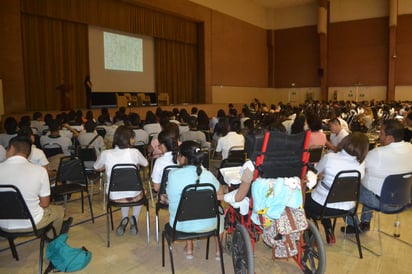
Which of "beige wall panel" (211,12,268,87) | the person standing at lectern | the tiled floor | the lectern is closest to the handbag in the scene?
the tiled floor

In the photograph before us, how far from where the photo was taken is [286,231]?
2.56 metres

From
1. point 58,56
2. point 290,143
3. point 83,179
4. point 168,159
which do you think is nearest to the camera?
point 290,143

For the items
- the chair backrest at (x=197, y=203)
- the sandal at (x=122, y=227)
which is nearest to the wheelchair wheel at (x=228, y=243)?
the chair backrest at (x=197, y=203)

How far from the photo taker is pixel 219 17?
18.5 m

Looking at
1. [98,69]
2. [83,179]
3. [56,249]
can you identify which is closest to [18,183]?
[56,249]

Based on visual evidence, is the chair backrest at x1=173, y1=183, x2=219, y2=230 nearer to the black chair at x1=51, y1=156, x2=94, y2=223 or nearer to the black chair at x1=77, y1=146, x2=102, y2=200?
the black chair at x1=51, y1=156, x2=94, y2=223

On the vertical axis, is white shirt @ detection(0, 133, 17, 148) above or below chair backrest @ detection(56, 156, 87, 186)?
above

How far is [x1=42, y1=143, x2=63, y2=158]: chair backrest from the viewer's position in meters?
5.21

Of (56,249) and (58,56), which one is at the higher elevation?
(58,56)

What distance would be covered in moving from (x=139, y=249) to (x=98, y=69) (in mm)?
11583

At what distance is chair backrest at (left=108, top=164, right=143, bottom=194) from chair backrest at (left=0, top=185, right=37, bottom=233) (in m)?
0.87

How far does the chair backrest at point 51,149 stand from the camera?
205 inches

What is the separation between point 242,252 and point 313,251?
1.93 ft

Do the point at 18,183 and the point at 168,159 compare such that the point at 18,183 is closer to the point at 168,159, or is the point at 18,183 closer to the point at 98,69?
the point at 168,159
